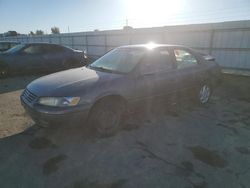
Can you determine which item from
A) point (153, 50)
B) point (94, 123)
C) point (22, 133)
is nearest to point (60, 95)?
point (94, 123)

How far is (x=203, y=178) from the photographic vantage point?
241cm

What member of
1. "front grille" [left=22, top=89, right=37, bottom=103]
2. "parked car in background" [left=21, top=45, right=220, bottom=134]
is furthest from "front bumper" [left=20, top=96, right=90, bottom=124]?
"front grille" [left=22, top=89, right=37, bottom=103]

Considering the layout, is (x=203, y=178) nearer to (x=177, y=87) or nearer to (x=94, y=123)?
(x=94, y=123)

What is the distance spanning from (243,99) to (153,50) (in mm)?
3559

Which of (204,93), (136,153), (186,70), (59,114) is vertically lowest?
(136,153)

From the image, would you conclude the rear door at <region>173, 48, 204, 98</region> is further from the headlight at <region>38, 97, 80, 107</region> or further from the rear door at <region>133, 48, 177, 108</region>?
the headlight at <region>38, 97, 80, 107</region>

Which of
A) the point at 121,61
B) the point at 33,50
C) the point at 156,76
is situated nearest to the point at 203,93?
the point at 156,76

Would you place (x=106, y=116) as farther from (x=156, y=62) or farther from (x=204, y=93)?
(x=204, y=93)

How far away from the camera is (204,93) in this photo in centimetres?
506

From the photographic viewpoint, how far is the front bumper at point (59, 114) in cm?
284

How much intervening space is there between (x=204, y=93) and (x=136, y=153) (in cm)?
299

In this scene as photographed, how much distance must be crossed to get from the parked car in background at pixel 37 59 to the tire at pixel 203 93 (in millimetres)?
6512

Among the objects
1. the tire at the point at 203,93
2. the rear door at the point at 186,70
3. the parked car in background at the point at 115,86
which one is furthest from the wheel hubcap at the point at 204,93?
the rear door at the point at 186,70

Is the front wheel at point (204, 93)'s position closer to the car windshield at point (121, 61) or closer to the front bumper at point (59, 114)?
the car windshield at point (121, 61)
